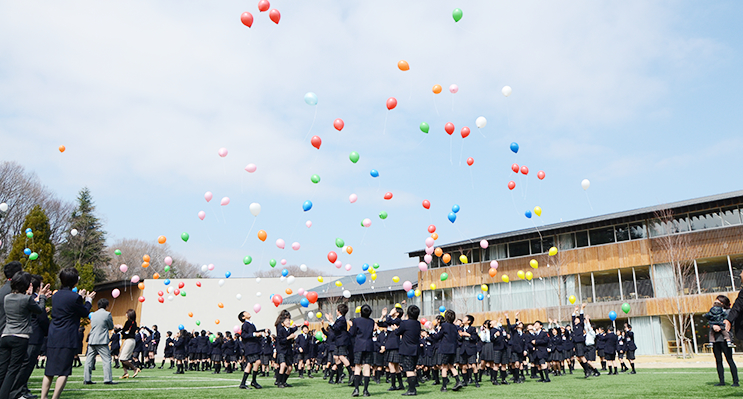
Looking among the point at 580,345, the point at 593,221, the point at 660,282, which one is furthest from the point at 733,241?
the point at 580,345

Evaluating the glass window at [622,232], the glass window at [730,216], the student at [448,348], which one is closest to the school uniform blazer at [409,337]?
the student at [448,348]

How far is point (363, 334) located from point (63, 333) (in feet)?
16.0

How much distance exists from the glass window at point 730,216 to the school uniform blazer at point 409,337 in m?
23.4

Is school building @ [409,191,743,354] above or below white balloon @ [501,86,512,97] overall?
below

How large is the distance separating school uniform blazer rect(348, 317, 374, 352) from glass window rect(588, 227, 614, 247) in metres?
24.7

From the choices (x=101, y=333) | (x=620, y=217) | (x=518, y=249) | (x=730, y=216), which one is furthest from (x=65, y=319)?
(x=518, y=249)

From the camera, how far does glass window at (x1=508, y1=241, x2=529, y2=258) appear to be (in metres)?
34.2

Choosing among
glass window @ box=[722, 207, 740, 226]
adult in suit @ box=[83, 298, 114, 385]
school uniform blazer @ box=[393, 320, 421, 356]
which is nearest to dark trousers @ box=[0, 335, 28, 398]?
adult in suit @ box=[83, 298, 114, 385]

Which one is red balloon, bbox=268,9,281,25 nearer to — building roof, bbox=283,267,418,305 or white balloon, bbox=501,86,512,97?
white balloon, bbox=501,86,512,97

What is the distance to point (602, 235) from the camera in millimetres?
A: 30953

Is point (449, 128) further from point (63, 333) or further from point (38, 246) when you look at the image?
point (38, 246)

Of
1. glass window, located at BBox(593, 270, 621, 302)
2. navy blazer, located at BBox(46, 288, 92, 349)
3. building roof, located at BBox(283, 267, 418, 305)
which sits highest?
building roof, located at BBox(283, 267, 418, 305)

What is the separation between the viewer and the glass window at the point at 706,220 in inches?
1056

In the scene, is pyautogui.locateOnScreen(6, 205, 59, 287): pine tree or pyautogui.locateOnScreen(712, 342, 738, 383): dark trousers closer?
pyautogui.locateOnScreen(712, 342, 738, 383): dark trousers
